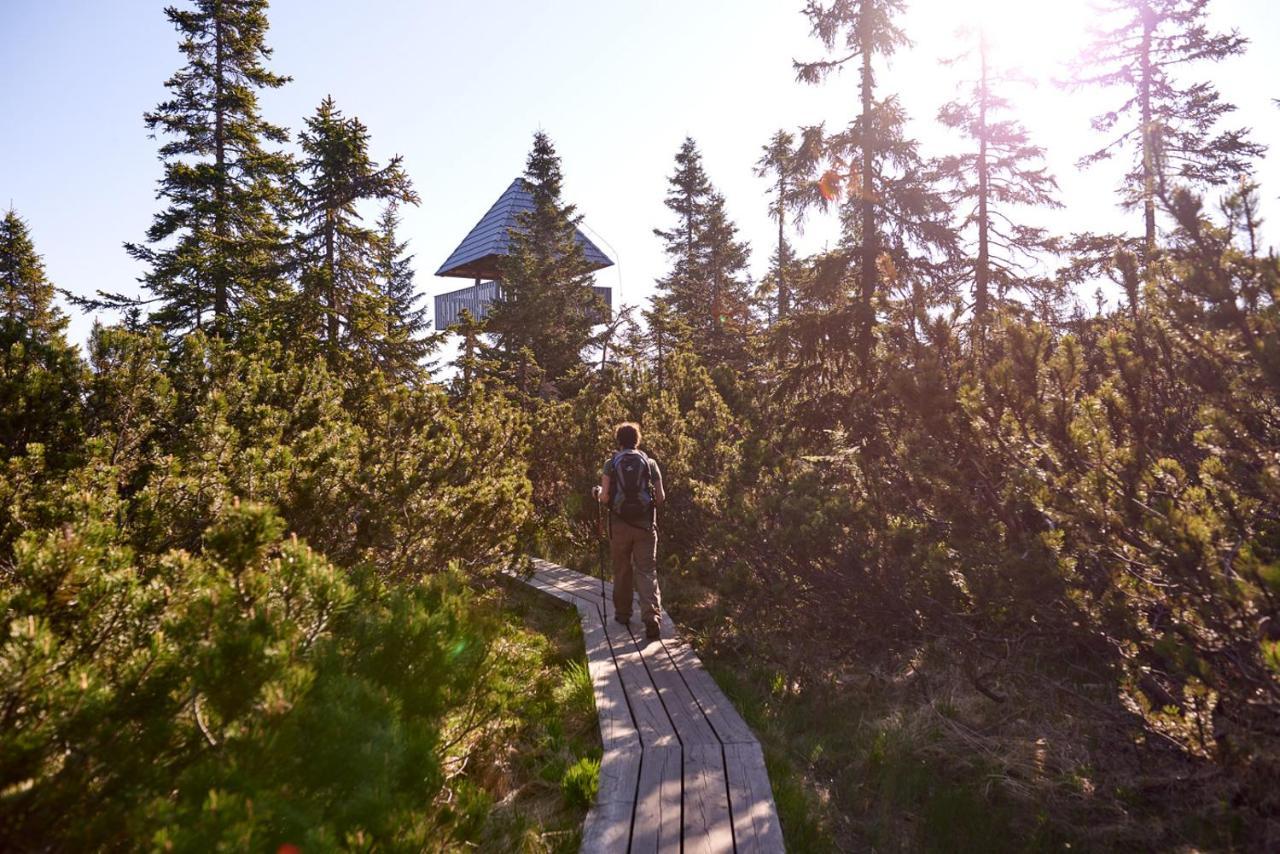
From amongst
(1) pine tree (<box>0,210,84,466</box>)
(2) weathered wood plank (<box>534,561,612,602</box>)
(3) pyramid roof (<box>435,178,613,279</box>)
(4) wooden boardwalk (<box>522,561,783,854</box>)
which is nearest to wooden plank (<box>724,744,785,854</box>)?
(4) wooden boardwalk (<box>522,561,783,854</box>)

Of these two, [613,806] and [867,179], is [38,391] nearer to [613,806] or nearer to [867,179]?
[613,806]

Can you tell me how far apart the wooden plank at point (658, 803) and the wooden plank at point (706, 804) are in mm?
60

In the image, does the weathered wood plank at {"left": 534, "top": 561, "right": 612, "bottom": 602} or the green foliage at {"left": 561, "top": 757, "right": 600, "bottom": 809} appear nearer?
the green foliage at {"left": 561, "top": 757, "right": 600, "bottom": 809}

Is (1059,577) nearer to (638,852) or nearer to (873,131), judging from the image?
(638,852)

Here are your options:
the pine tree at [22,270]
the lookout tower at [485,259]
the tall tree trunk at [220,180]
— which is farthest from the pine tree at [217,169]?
the pine tree at [22,270]

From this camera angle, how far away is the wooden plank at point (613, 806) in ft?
11.8

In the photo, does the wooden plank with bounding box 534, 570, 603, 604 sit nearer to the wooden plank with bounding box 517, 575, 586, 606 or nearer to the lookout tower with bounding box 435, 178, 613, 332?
the wooden plank with bounding box 517, 575, 586, 606

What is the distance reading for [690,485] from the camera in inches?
346

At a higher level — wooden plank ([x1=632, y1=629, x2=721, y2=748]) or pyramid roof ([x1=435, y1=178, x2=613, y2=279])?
pyramid roof ([x1=435, y1=178, x2=613, y2=279])

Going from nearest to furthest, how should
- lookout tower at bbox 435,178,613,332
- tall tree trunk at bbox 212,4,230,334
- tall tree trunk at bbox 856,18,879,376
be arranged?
tall tree trunk at bbox 856,18,879,376 → tall tree trunk at bbox 212,4,230,334 → lookout tower at bbox 435,178,613,332

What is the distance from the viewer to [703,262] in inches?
1195

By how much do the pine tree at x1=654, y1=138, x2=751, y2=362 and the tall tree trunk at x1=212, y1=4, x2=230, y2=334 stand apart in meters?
15.0

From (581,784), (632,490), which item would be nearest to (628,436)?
(632,490)

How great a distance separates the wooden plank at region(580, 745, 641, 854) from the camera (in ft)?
11.8
